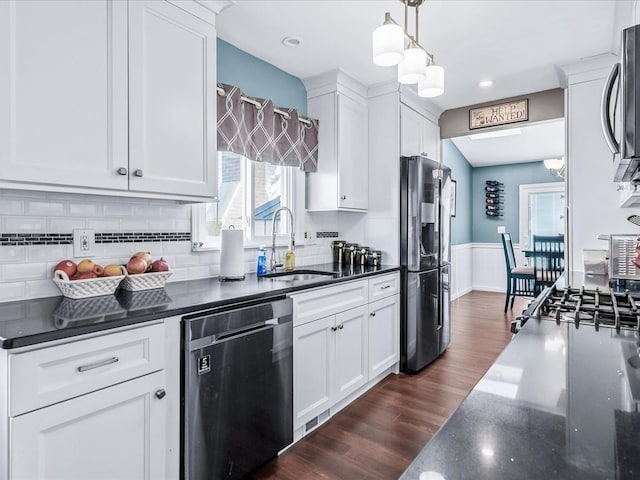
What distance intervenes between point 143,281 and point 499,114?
343 centimetres

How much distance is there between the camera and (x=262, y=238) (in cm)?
271

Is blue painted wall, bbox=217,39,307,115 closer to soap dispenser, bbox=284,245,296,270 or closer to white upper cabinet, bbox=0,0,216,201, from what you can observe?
white upper cabinet, bbox=0,0,216,201

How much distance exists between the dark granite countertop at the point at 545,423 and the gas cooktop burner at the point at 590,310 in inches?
13.4

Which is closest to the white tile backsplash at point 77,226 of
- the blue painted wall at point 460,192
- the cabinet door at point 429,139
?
the cabinet door at point 429,139

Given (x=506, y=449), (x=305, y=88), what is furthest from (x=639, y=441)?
(x=305, y=88)

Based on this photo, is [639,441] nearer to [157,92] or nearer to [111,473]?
[111,473]

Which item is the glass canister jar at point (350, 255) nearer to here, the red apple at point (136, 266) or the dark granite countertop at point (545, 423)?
the red apple at point (136, 266)

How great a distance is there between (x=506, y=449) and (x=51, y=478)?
50.8 inches

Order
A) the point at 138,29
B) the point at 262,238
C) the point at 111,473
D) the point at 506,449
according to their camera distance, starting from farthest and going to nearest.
A: the point at 262,238 → the point at 138,29 → the point at 111,473 → the point at 506,449

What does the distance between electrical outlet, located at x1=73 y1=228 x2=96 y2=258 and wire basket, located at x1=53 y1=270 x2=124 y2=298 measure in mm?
151

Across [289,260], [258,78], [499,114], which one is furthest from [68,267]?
[499,114]

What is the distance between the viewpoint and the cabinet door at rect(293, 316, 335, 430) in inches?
80.7

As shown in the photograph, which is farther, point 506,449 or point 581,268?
point 581,268

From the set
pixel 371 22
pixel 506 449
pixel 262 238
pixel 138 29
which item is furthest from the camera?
pixel 262 238
